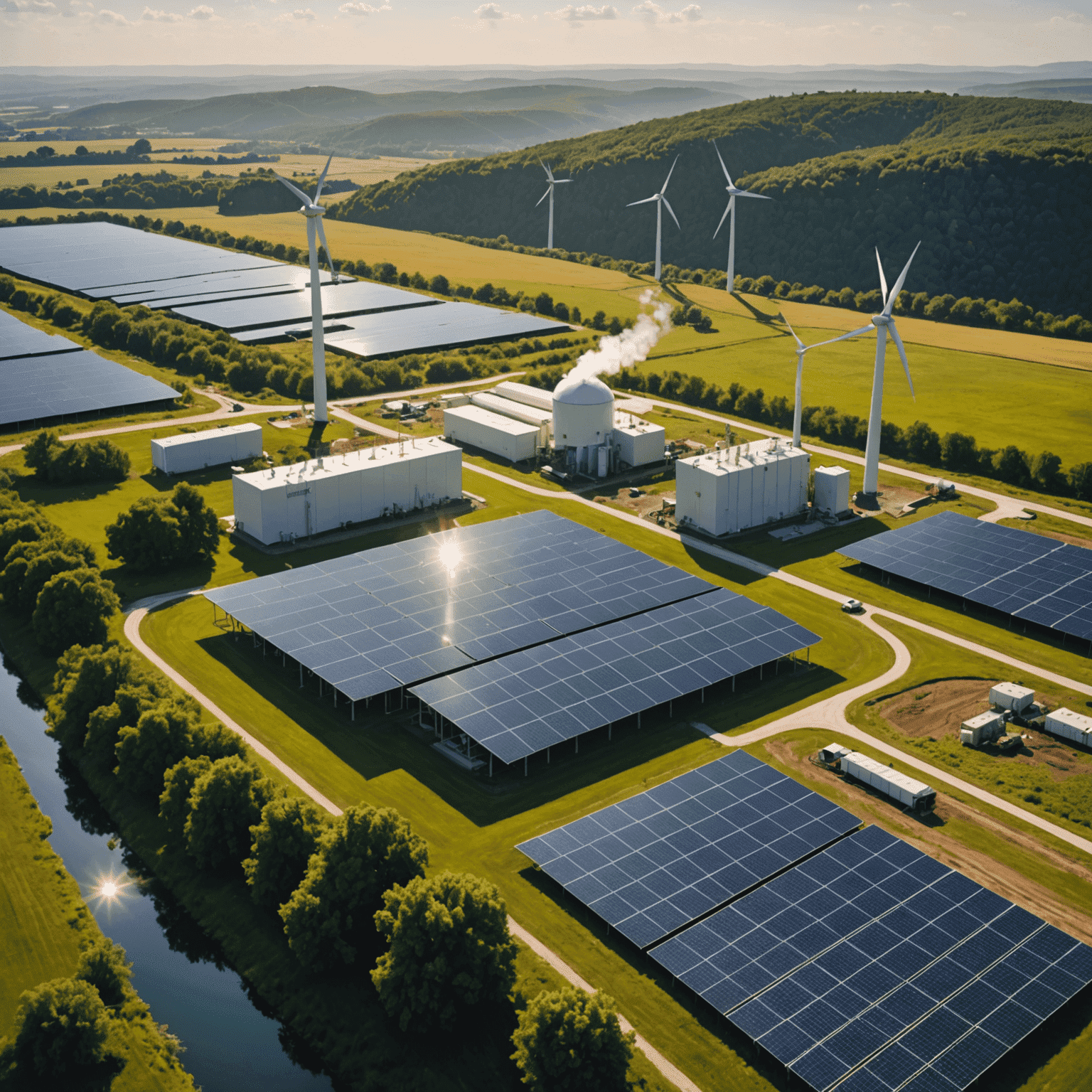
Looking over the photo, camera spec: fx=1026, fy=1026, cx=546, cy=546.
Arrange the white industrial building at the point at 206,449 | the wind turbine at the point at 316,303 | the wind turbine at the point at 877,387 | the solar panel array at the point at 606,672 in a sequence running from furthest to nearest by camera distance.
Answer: the wind turbine at the point at 316,303 → the white industrial building at the point at 206,449 → the wind turbine at the point at 877,387 → the solar panel array at the point at 606,672

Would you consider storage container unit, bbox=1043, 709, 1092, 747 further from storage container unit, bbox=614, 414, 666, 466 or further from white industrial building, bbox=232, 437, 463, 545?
white industrial building, bbox=232, 437, 463, 545

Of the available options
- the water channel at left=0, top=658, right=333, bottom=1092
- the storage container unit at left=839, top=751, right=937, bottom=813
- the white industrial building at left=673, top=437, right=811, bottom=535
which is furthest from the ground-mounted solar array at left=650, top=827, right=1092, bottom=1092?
the white industrial building at left=673, top=437, right=811, bottom=535

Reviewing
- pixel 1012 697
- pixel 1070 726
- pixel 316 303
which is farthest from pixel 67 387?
pixel 1070 726

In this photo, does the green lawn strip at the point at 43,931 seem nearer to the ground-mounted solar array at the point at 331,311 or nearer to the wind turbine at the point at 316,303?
the wind turbine at the point at 316,303

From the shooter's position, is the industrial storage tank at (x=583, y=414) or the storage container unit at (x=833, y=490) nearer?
the storage container unit at (x=833, y=490)

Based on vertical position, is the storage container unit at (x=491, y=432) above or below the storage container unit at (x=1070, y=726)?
above

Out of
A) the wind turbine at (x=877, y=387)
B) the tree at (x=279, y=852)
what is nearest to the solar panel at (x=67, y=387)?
the wind turbine at (x=877, y=387)

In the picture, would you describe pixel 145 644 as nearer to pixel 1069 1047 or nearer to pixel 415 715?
pixel 415 715
